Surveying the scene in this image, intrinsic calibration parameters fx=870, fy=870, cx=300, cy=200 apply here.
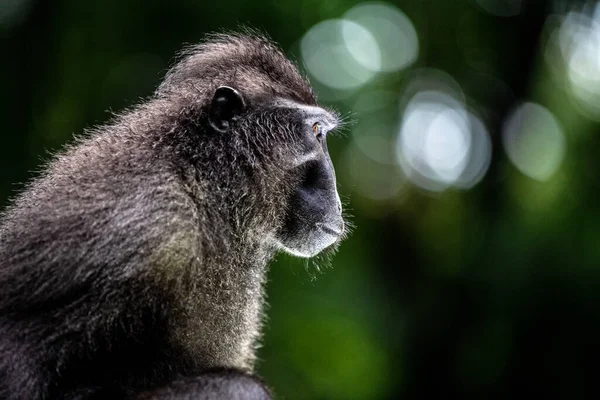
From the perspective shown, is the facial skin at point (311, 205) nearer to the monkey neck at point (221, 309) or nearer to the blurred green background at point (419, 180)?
the monkey neck at point (221, 309)

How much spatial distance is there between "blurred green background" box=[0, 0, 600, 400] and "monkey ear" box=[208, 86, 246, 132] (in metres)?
5.62

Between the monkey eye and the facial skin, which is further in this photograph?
the monkey eye

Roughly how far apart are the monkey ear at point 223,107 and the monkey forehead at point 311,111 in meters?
0.37

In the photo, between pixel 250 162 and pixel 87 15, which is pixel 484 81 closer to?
pixel 87 15

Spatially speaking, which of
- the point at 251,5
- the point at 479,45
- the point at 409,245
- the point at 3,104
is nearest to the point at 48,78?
the point at 3,104

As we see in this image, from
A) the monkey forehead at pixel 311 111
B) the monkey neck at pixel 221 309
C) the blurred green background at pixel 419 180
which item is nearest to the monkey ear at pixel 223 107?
the monkey forehead at pixel 311 111

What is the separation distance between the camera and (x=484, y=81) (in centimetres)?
1586

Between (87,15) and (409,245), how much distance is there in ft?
22.2

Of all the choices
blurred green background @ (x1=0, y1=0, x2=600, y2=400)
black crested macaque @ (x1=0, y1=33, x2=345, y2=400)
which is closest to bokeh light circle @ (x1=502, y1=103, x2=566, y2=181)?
blurred green background @ (x1=0, y1=0, x2=600, y2=400)

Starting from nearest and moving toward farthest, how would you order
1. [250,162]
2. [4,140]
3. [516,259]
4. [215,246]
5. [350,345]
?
[215,246], [250,162], [4,140], [350,345], [516,259]

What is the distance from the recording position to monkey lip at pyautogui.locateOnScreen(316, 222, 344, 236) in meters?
5.59

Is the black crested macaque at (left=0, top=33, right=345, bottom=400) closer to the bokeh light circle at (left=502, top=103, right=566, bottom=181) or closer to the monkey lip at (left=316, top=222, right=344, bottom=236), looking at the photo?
the monkey lip at (left=316, top=222, right=344, bottom=236)

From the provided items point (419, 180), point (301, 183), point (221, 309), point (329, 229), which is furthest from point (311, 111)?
point (419, 180)

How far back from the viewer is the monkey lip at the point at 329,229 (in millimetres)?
5586
